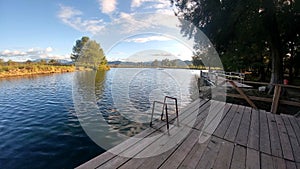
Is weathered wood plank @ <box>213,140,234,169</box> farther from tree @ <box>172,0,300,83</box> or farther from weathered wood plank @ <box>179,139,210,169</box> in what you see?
tree @ <box>172,0,300,83</box>

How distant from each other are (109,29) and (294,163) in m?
4.51

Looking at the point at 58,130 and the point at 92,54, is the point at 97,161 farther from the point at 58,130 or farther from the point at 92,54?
the point at 92,54

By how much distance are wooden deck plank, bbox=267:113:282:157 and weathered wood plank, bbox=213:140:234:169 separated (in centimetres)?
62

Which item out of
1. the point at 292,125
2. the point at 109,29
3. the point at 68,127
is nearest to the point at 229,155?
the point at 292,125

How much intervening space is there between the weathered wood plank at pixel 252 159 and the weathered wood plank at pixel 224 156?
22 centimetres

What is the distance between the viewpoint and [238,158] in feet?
7.06

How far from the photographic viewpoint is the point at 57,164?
3320mm

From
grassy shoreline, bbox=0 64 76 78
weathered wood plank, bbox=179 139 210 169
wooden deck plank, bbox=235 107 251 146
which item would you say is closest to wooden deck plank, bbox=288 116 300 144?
wooden deck plank, bbox=235 107 251 146

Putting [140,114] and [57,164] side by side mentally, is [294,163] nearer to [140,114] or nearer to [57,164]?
[57,164]

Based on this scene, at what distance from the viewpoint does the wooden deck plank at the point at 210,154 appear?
198 cm

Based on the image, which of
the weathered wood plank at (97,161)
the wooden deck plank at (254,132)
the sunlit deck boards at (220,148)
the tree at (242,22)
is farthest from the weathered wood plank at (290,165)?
the tree at (242,22)

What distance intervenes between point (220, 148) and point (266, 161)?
1.96 ft

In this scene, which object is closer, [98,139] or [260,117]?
[260,117]

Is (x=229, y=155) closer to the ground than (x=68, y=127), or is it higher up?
higher up
